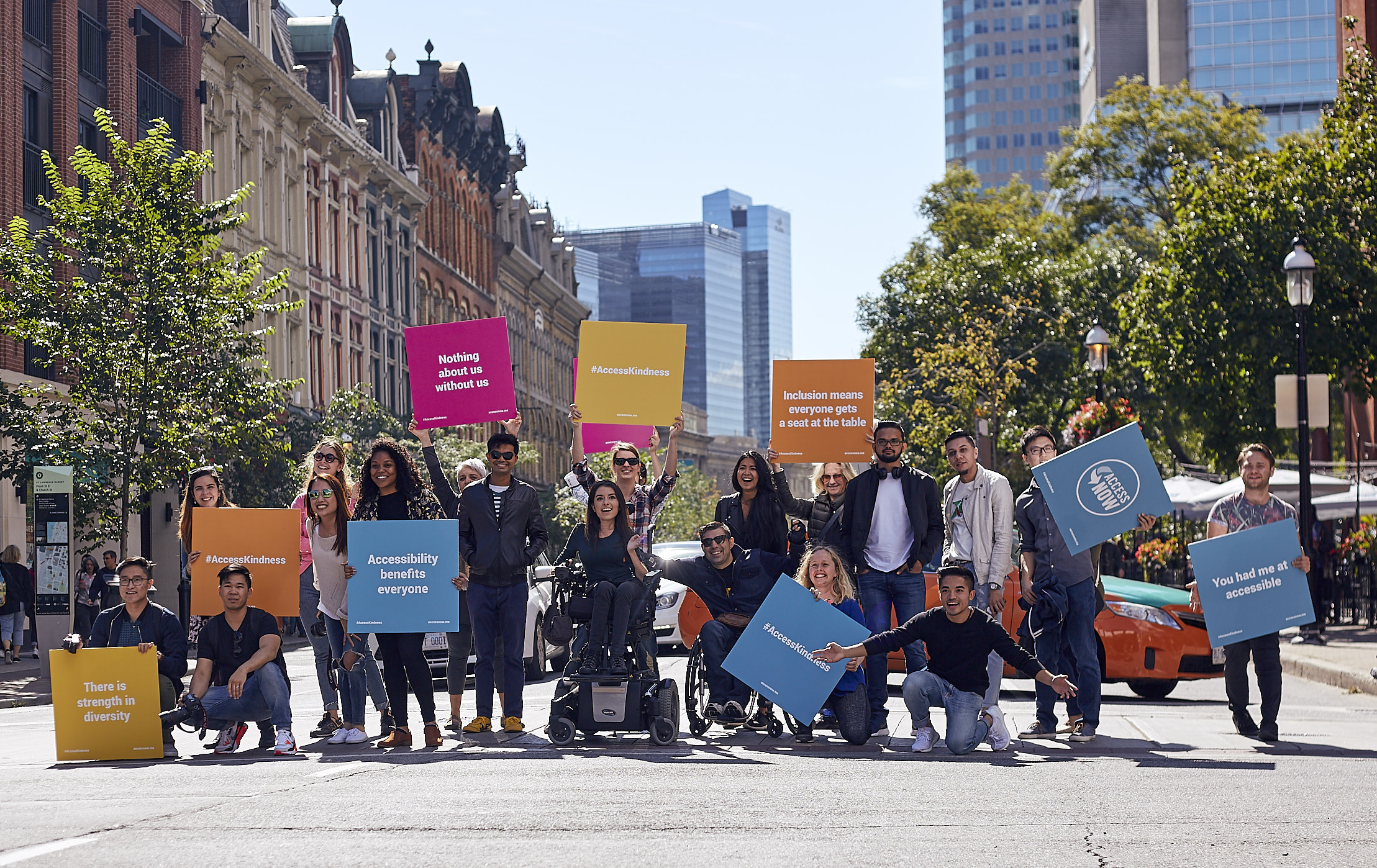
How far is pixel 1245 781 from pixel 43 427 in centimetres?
1874

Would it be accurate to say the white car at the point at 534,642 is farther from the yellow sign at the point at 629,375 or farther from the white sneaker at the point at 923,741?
the white sneaker at the point at 923,741

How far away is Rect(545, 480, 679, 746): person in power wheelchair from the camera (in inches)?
411

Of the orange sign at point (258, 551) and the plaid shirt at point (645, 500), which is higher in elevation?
the plaid shirt at point (645, 500)

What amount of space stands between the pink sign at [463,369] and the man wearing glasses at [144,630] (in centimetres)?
246

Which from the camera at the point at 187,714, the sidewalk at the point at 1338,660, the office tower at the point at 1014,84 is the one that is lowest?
the sidewalk at the point at 1338,660

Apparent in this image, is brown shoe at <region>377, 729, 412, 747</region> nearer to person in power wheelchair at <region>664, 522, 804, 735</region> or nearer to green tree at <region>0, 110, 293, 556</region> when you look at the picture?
person in power wheelchair at <region>664, 522, 804, 735</region>

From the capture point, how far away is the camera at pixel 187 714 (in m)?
10.4

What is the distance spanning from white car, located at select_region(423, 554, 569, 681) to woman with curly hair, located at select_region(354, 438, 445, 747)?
131 inches

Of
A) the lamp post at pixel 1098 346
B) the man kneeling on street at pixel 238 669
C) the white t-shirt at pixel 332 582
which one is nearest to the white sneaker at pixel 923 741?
the white t-shirt at pixel 332 582

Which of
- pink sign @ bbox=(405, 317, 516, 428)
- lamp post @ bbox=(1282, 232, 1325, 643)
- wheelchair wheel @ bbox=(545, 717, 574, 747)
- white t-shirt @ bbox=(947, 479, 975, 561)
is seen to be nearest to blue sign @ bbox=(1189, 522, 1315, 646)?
white t-shirt @ bbox=(947, 479, 975, 561)

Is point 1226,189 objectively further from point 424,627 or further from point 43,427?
point 424,627

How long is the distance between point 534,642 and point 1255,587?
757cm

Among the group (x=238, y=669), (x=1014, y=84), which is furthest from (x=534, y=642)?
(x=1014, y=84)

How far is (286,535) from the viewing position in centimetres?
1112
